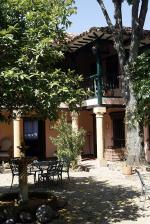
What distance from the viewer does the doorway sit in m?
22.5

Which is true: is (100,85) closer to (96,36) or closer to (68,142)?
(96,36)

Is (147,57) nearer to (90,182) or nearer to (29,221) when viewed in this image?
(29,221)

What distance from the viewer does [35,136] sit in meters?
22.7

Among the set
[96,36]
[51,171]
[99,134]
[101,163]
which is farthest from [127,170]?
[96,36]

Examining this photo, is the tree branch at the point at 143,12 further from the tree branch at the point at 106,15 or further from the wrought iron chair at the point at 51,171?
the wrought iron chair at the point at 51,171

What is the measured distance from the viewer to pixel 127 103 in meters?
15.9

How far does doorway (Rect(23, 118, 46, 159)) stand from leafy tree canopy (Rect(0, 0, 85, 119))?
45.7ft

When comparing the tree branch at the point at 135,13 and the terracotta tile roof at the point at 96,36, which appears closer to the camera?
the tree branch at the point at 135,13

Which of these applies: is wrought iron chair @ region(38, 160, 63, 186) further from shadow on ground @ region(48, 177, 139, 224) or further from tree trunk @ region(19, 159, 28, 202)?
tree trunk @ region(19, 159, 28, 202)

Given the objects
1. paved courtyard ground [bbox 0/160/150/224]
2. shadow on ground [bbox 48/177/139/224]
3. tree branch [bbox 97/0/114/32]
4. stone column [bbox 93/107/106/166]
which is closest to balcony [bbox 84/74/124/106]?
stone column [bbox 93/107/106/166]

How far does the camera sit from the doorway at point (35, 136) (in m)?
22.5

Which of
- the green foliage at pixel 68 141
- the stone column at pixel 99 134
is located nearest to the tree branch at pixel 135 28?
the stone column at pixel 99 134

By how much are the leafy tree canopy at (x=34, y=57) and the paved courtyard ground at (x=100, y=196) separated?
2.54 m

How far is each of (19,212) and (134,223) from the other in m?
2.33
